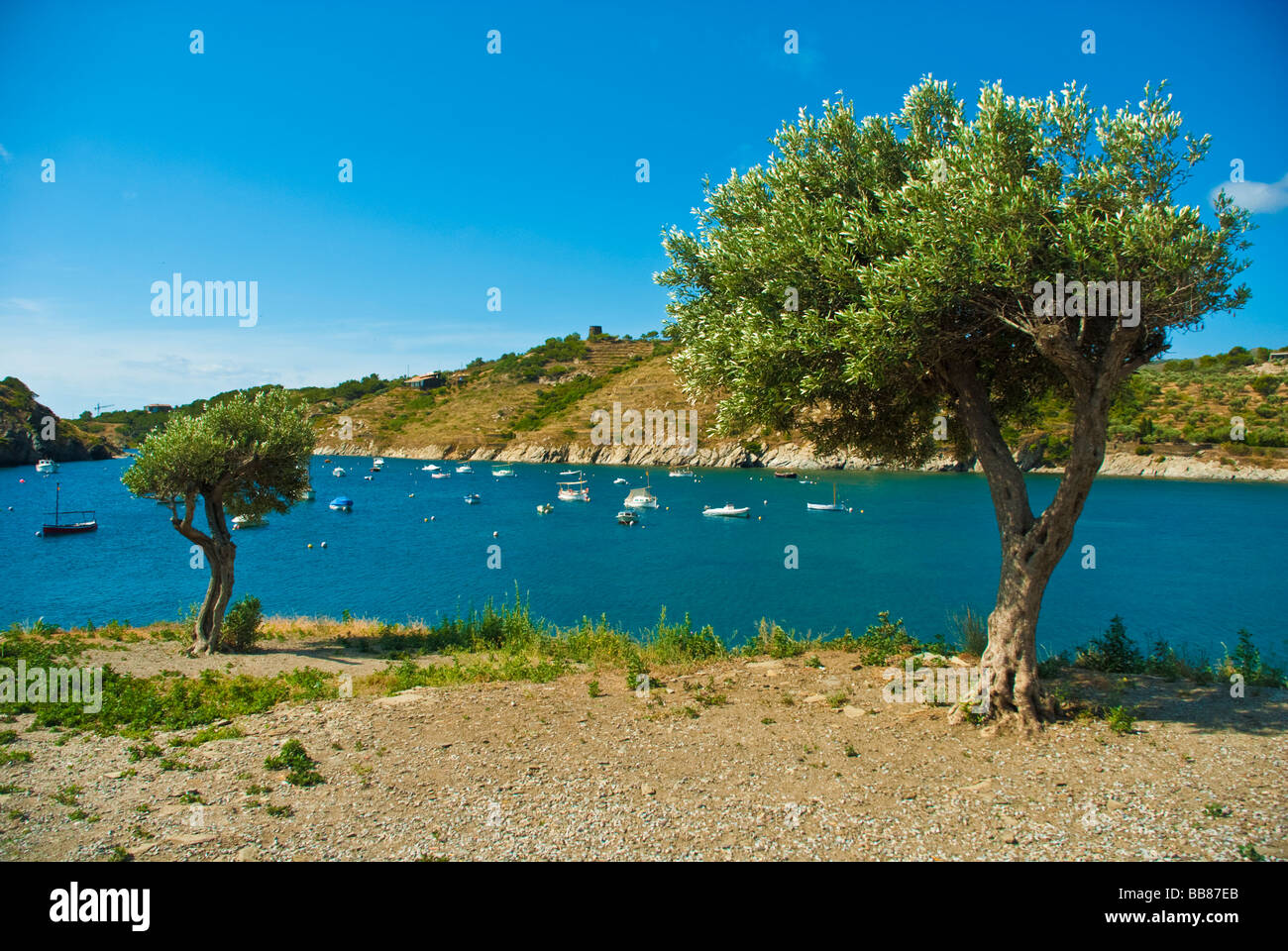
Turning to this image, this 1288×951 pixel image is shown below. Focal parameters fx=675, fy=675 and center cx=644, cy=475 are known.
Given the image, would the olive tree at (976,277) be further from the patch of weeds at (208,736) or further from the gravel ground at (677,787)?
the patch of weeds at (208,736)

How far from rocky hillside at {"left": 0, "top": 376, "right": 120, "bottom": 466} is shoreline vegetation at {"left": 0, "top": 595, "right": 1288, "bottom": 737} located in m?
168

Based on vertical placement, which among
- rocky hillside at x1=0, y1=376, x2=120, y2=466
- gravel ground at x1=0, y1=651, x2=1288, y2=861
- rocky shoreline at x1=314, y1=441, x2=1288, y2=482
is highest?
rocky hillside at x1=0, y1=376, x2=120, y2=466

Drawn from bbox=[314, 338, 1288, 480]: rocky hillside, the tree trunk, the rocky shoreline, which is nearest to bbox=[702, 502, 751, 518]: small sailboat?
bbox=[314, 338, 1288, 480]: rocky hillside

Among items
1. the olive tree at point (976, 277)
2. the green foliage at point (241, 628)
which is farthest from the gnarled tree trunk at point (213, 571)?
the olive tree at point (976, 277)

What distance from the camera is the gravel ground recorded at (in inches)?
261

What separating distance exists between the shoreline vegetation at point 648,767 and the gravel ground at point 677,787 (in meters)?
0.03

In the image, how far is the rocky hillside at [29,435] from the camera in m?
147

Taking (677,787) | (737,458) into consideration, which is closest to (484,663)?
(677,787)

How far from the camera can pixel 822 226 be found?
398 inches

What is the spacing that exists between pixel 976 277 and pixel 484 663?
12.0 m

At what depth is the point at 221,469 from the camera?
1791 cm

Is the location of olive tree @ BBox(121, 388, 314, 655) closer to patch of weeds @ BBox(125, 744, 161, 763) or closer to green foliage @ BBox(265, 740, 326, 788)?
patch of weeds @ BBox(125, 744, 161, 763)
